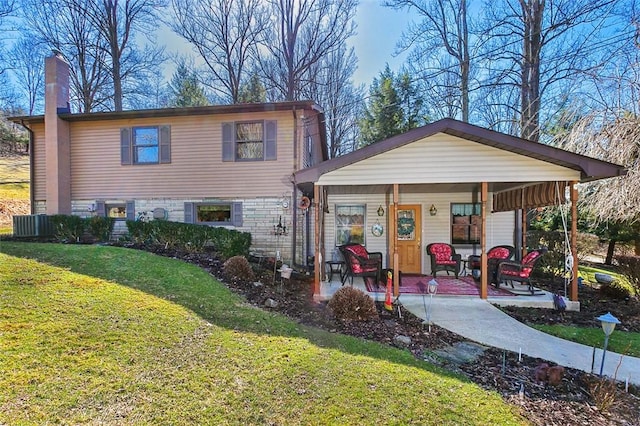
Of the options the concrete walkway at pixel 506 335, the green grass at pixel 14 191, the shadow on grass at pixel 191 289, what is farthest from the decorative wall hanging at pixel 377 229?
the green grass at pixel 14 191

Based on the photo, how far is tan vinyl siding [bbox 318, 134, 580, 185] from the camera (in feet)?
20.7

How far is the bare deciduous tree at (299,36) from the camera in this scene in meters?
17.3

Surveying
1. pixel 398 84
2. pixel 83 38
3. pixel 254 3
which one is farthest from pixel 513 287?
pixel 83 38

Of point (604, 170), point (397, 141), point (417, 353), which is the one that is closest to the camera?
point (417, 353)

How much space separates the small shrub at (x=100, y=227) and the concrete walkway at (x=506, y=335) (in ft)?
29.9

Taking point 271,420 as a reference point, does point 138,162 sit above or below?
above

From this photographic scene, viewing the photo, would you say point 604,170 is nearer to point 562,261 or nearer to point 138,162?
point 562,261

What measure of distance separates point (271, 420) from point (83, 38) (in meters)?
23.0

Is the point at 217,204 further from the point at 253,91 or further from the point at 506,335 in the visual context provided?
the point at 253,91

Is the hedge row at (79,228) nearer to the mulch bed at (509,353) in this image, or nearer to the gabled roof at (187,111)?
the mulch bed at (509,353)

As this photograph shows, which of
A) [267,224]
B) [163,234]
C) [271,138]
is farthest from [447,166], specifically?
[163,234]

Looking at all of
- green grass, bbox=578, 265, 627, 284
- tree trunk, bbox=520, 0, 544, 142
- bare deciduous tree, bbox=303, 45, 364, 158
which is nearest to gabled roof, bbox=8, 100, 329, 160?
tree trunk, bbox=520, 0, 544, 142

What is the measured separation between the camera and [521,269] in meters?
6.98

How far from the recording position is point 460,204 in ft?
31.9
